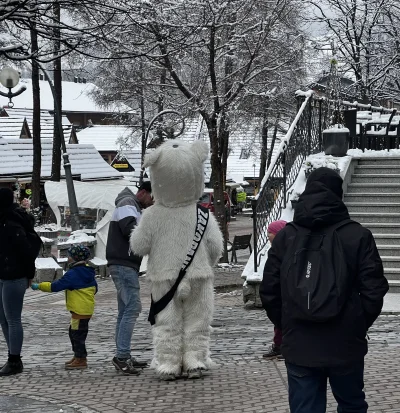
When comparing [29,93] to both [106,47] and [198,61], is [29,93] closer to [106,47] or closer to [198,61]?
[198,61]

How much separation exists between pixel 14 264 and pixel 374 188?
801cm

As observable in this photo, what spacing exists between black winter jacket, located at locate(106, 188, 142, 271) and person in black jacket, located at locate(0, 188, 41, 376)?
0.67m

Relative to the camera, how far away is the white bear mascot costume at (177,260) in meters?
7.97

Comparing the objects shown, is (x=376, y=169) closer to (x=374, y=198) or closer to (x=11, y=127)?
(x=374, y=198)

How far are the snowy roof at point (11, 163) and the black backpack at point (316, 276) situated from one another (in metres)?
36.4

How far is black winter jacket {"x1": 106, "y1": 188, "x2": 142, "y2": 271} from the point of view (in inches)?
332

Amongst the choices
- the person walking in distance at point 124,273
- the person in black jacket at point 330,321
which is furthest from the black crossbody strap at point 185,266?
the person in black jacket at point 330,321

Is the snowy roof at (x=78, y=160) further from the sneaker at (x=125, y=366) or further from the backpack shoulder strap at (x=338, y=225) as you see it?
the backpack shoulder strap at (x=338, y=225)

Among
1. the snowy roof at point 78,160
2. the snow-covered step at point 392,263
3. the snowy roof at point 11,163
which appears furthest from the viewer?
the snowy roof at point 78,160

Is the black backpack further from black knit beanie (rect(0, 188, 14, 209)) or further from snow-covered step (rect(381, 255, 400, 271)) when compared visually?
snow-covered step (rect(381, 255, 400, 271))

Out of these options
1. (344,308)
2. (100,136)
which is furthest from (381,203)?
(100,136)

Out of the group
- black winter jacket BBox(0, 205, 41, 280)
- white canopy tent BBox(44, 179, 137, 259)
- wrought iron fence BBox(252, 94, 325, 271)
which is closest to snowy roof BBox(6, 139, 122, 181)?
white canopy tent BBox(44, 179, 137, 259)

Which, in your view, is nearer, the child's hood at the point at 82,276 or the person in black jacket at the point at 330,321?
the person in black jacket at the point at 330,321

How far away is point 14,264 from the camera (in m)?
8.32
